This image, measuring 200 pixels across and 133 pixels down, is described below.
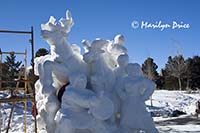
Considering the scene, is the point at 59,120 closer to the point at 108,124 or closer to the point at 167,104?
the point at 108,124

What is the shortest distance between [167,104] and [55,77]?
1520cm

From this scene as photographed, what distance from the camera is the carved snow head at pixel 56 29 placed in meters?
5.00

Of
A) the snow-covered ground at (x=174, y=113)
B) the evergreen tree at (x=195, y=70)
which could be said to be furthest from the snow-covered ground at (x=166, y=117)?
the evergreen tree at (x=195, y=70)

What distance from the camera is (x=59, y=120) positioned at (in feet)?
14.8

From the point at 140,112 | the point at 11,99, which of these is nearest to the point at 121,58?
the point at 140,112

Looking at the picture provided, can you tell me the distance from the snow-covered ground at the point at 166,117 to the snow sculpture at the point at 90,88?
5454mm

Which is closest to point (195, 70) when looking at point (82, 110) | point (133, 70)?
point (133, 70)

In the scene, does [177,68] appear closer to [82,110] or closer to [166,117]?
[166,117]

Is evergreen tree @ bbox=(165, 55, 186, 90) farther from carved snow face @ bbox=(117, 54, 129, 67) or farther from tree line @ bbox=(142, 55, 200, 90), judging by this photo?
carved snow face @ bbox=(117, 54, 129, 67)

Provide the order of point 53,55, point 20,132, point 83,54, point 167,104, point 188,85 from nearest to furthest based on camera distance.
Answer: point 83,54 < point 53,55 < point 20,132 < point 167,104 < point 188,85

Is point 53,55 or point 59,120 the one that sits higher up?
point 53,55

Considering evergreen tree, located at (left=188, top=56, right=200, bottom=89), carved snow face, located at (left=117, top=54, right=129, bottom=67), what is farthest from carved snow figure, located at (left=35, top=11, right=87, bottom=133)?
evergreen tree, located at (left=188, top=56, right=200, bottom=89)

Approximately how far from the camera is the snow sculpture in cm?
448

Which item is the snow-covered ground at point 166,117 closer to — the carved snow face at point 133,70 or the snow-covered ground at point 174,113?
the snow-covered ground at point 174,113
